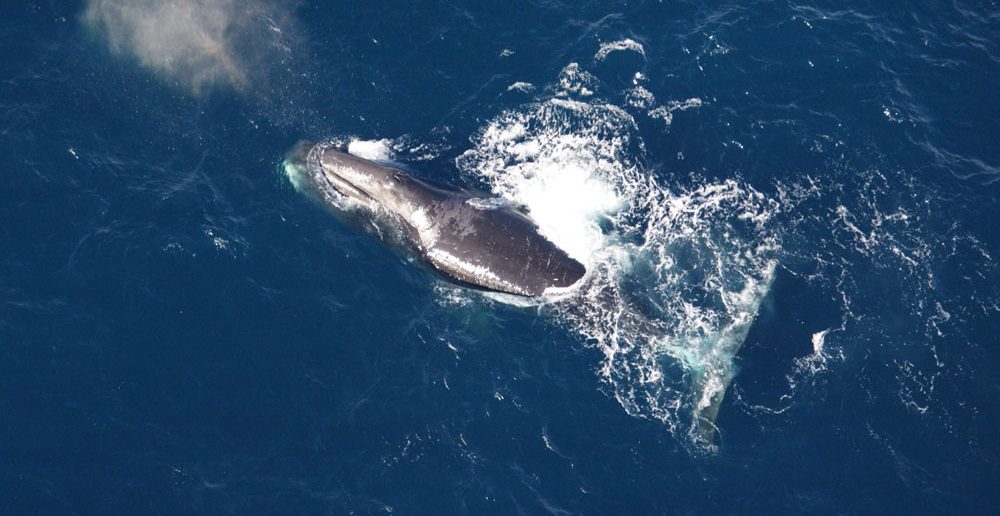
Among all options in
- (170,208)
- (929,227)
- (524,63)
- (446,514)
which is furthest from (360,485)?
(929,227)

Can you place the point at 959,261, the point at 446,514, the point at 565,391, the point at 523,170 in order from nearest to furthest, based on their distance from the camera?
the point at 446,514, the point at 565,391, the point at 959,261, the point at 523,170

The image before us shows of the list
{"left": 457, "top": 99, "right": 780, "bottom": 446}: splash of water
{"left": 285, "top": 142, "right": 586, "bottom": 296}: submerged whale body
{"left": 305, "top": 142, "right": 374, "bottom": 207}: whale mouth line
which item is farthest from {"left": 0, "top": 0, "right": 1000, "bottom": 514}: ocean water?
{"left": 305, "top": 142, "right": 374, "bottom": 207}: whale mouth line

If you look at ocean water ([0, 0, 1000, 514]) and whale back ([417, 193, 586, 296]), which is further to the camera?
whale back ([417, 193, 586, 296])

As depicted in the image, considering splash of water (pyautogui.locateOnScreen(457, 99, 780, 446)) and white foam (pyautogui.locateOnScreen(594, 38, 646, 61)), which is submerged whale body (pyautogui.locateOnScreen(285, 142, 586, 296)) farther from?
white foam (pyautogui.locateOnScreen(594, 38, 646, 61))

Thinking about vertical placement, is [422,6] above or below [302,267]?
above

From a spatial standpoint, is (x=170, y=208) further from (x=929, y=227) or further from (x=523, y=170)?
(x=929, y=227)

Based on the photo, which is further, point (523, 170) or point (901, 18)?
point (901, 18)
